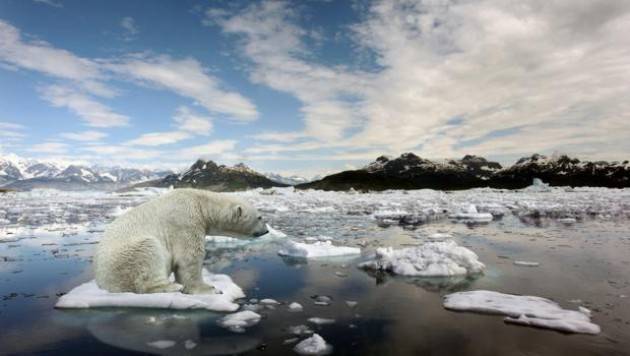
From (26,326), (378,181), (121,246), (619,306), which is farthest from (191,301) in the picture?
(378,181)

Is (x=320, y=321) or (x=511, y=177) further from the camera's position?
(x=511, y=177)

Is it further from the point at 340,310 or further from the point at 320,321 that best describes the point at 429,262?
the point at 320,321

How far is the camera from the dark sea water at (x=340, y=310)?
13.2ft

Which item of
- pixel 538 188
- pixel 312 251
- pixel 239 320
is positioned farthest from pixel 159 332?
pixel 538 188

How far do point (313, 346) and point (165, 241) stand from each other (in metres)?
2.84

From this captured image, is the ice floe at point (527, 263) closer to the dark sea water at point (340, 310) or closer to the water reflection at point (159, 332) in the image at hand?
the dark sea water at point (340, 310)

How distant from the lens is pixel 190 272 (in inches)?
228

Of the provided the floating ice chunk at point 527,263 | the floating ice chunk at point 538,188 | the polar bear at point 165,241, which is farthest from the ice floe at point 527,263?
the floating ice chunk at point 538,188

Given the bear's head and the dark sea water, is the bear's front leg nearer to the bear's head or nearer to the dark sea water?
the dark sea water

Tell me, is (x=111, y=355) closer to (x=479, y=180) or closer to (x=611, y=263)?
(x=611, y=263)

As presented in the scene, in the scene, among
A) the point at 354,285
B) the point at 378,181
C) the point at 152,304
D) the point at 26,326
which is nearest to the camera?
the point at 26,326

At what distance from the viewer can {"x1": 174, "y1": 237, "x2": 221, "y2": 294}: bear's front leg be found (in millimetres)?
5754

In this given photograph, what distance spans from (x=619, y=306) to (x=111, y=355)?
6.00m

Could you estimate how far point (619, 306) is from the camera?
17.6 ft
